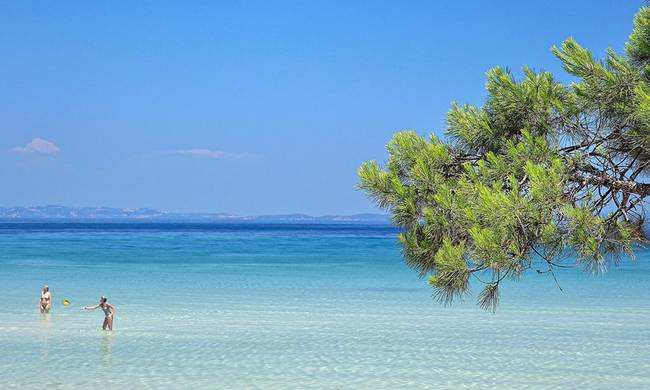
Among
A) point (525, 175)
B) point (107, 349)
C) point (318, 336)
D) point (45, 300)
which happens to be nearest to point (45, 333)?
point (107, 349)

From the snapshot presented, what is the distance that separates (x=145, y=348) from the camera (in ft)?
53.7

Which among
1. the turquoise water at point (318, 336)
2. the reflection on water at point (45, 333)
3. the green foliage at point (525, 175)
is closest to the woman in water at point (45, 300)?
the reflection on water at point (45, 333)

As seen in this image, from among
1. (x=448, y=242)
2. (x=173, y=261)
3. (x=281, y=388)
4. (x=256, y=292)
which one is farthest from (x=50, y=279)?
(x=448, y=242)

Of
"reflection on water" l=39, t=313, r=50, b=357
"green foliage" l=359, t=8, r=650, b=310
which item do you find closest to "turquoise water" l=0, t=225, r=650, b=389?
"reflection on water" l=39, t=313, r=50, b=357

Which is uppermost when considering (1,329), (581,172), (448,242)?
(581,172)

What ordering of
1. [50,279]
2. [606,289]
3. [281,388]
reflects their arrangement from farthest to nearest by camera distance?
[50,279]
[606,289]
[281,388]

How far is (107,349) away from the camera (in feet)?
53.2

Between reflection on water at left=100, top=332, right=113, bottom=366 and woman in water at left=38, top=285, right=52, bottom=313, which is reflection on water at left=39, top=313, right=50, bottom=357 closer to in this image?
woman in water at left=38, top=285, right=52, bottom=313

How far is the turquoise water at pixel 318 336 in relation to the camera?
1387 centimetres

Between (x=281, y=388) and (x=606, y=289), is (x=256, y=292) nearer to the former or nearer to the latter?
(x=606, y=289)

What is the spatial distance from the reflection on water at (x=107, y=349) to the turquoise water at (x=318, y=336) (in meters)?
0.06

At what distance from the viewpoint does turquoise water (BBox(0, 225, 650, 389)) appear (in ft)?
45.5

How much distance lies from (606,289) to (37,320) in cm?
1875

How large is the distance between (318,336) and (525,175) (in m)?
11.9
